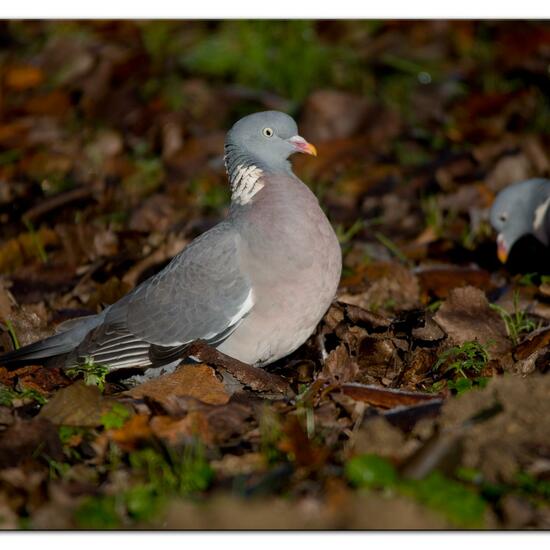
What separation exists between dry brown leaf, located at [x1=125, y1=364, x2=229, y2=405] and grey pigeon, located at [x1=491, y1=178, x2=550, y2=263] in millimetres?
2357

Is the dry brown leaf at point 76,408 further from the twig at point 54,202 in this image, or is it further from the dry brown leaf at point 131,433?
the twig at point 54,202

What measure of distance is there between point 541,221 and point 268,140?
1.98 m

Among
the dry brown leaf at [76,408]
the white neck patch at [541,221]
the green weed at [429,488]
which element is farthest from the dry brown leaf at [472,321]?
the dry brown leaf at [76,408]

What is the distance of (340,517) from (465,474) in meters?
0.47

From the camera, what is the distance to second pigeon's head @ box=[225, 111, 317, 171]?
15.8 feet

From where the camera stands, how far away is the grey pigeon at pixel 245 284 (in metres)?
4.48

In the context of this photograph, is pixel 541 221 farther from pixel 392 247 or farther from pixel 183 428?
pixel 183 428

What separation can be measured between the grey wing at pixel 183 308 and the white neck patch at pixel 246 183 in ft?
0.56

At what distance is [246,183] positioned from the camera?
189 inches

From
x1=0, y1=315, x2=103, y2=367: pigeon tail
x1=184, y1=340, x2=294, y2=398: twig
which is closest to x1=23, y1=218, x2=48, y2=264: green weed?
x1=0, y1=315, x2=103, y2=367: pigeon tail

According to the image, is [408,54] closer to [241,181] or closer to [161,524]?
[241,181]

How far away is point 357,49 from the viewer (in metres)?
9.65

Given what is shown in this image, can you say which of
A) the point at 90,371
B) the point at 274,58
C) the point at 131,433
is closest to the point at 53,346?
the point at 90,371

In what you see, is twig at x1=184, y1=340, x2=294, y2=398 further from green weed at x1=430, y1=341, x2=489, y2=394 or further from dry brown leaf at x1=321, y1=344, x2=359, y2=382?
green weed at x1=430, y1=341, x2=489, y2=394
